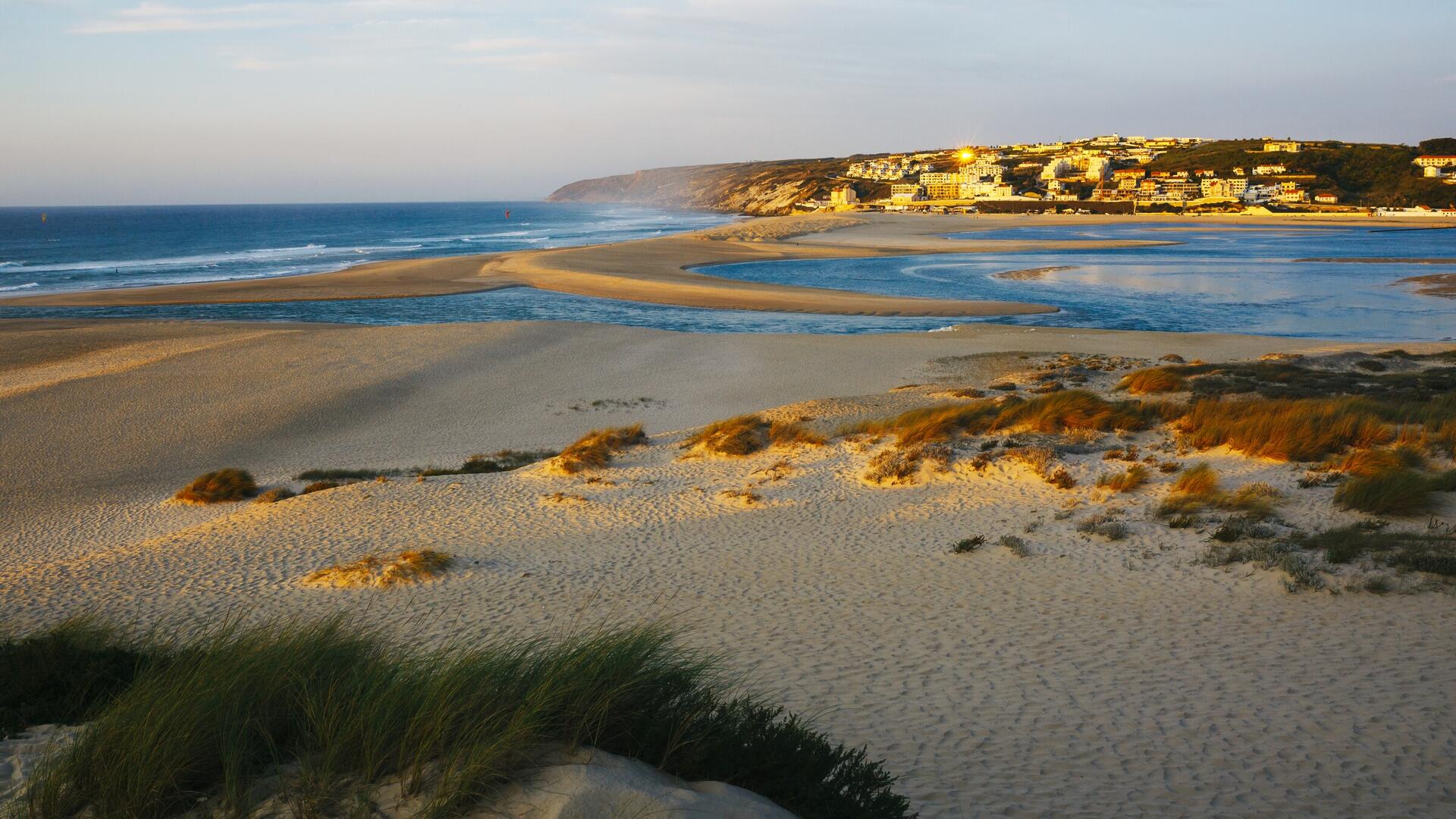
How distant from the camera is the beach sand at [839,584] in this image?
18.4ft

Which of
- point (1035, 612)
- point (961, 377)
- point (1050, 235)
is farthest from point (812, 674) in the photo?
point (1050, 235)

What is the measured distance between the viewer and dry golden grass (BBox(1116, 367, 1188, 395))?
17062 millimetres

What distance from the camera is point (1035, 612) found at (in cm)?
791

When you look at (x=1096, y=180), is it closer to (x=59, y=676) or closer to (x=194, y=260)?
(x=194, y=260)

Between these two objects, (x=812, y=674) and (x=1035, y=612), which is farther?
(x=1035, y=612)

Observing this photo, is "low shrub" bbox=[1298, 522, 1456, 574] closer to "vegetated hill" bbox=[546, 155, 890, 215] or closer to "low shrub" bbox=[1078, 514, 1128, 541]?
"low shrub" bbox=[1078, 514, 1128, 541]

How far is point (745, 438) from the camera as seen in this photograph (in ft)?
46.2

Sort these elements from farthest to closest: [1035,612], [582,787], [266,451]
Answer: [266,451] → [1035,612] → [582,787]

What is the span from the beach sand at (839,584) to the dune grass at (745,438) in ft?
0.93

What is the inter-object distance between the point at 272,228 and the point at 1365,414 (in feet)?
399

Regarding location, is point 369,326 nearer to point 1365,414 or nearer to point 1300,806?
point 1365,414

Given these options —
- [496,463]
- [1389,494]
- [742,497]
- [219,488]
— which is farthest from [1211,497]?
[219,488]

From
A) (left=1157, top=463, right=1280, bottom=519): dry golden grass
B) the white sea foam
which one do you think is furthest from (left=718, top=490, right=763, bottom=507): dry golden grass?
the white sea foam

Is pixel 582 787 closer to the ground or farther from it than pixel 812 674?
farther from it
